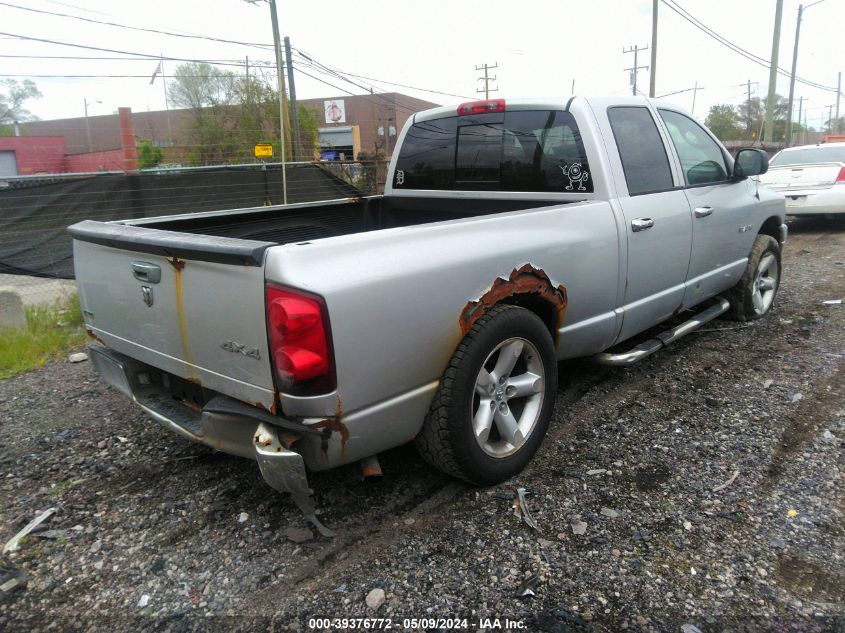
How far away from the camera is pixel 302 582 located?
96.0 inches

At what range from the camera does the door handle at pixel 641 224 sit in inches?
143

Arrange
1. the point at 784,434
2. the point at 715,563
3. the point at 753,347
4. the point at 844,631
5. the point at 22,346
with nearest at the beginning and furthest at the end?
the point at 844,631 → the point at 715,563 → the point at 784,434 → the point at 753,347 → the point at 22,346

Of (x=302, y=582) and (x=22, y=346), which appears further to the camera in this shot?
(x=22, y=346)

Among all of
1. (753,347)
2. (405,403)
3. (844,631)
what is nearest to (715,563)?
(844,631)

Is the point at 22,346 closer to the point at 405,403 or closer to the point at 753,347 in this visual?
→ the point at 405,403

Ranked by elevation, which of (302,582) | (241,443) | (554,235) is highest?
(554,235)

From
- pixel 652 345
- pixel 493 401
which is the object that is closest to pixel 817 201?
pixel 652 345

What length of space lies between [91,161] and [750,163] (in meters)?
39.9

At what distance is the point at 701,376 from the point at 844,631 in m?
2.47

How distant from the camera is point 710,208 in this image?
14.5ft

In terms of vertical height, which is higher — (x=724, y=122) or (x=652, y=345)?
(x=724, y=122)

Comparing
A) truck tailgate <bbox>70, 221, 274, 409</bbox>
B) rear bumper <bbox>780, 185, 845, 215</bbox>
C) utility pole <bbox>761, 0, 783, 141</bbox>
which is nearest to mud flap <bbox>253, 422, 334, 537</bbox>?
truck tailgate <bbox>70, 221, 274, 409</bbox>

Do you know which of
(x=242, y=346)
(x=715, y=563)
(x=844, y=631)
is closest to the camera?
(x=844, y=631)

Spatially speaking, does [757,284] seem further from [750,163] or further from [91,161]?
[91,161]
